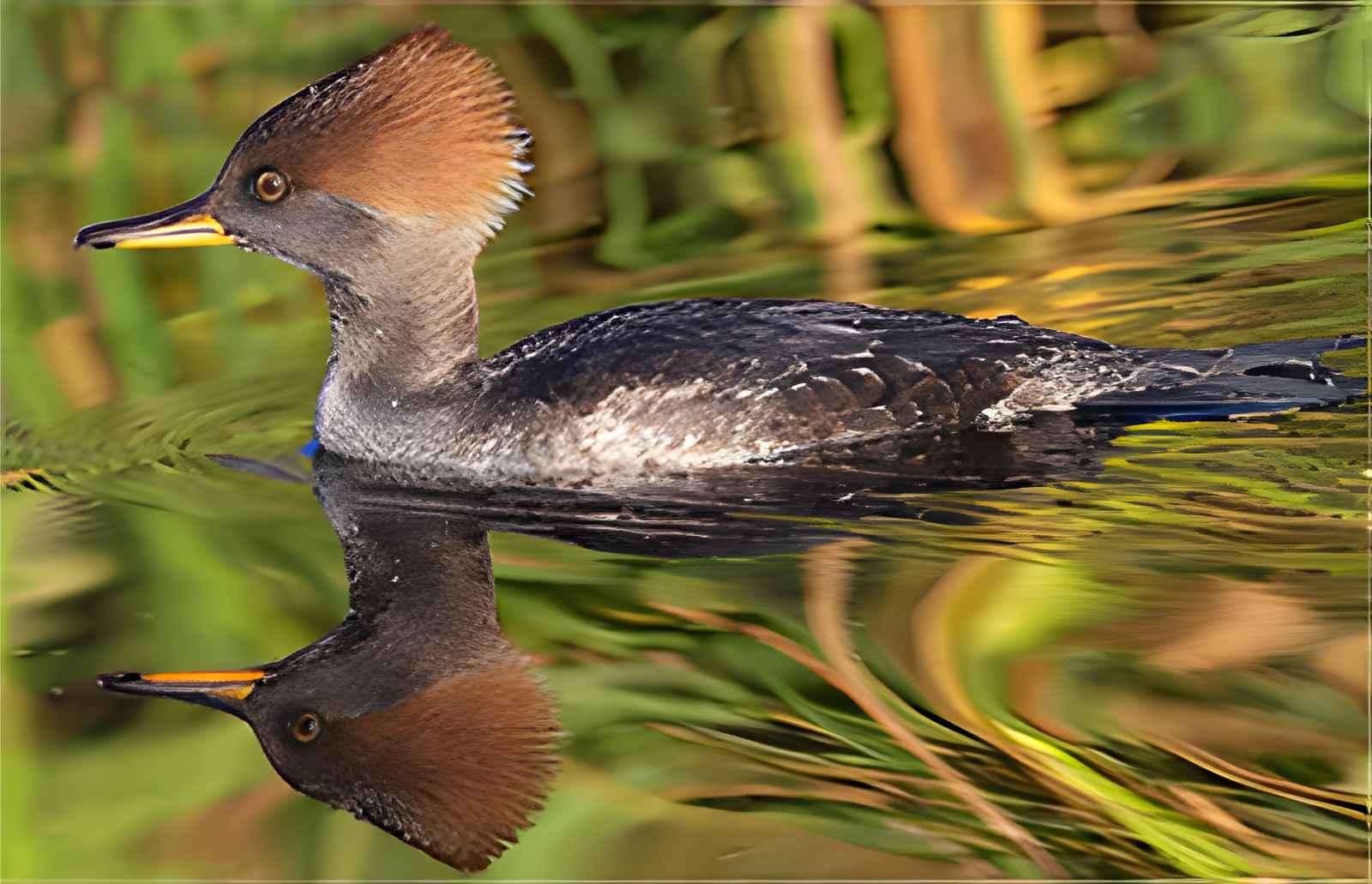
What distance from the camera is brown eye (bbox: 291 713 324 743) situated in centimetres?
410

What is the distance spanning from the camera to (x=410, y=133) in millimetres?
5348

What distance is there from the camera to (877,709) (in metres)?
4.14

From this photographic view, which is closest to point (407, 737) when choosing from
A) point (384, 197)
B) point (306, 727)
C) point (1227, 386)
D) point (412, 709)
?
point (412, 709)

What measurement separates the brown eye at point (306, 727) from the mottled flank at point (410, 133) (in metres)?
1.87

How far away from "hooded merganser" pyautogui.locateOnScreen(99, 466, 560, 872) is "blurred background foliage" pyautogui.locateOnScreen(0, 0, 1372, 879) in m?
0.08

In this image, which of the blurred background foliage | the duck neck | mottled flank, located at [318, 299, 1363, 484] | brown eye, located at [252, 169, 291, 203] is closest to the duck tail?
mottled flank, located at [318, 299, 1363, 484]

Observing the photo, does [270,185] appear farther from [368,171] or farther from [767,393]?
[767,393]

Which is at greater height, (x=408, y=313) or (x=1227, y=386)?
(x=408, y=313)

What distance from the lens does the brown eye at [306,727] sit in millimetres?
4102

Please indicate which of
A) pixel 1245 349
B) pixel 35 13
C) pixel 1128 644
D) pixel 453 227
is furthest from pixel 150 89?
pixel 1128 644

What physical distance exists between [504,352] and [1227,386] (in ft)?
7.63

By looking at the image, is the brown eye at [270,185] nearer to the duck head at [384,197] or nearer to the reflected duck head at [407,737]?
the duck head at [384,197]

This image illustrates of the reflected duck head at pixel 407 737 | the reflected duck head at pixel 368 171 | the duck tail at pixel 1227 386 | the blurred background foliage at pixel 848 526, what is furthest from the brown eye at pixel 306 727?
the duck tail at pixel 1227 386

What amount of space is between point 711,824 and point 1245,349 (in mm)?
3089
